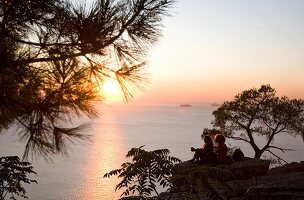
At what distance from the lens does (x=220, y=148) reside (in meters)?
11.0

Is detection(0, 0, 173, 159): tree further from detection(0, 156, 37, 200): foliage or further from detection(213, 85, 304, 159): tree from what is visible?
detection(213, 85, 304, 159): tree

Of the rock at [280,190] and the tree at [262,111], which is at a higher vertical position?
the tree at [262,111]

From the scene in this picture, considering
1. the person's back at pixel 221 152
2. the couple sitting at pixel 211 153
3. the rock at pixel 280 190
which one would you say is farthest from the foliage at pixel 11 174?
the person's back at pixel 221 152

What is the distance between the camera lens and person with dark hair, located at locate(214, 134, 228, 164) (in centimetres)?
1081

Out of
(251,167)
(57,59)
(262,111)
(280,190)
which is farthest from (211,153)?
(262,111)

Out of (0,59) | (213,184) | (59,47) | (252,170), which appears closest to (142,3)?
(59,47)

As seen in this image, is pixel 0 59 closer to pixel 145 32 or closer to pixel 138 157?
pixel 145 32

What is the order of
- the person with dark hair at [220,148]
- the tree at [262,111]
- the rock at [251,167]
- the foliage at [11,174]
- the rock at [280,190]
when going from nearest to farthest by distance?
the foliage at [11,174] → the rock at [280,190] → the person with dark hair at [220,148] → the rock at [251,167] → the tree at [262,111]

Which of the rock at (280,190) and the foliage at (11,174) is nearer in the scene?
the foliage at (11,174)

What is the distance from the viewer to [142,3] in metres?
6.20

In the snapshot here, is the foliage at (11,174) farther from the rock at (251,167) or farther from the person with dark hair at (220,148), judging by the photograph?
the rock at (251,167)

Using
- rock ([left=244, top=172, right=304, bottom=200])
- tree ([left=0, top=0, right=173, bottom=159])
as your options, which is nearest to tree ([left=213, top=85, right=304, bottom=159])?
rock ([left=244, top=172, right=304, bottom=200])

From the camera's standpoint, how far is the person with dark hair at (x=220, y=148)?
10.8m

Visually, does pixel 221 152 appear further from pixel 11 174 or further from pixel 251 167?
pixel 11 174
